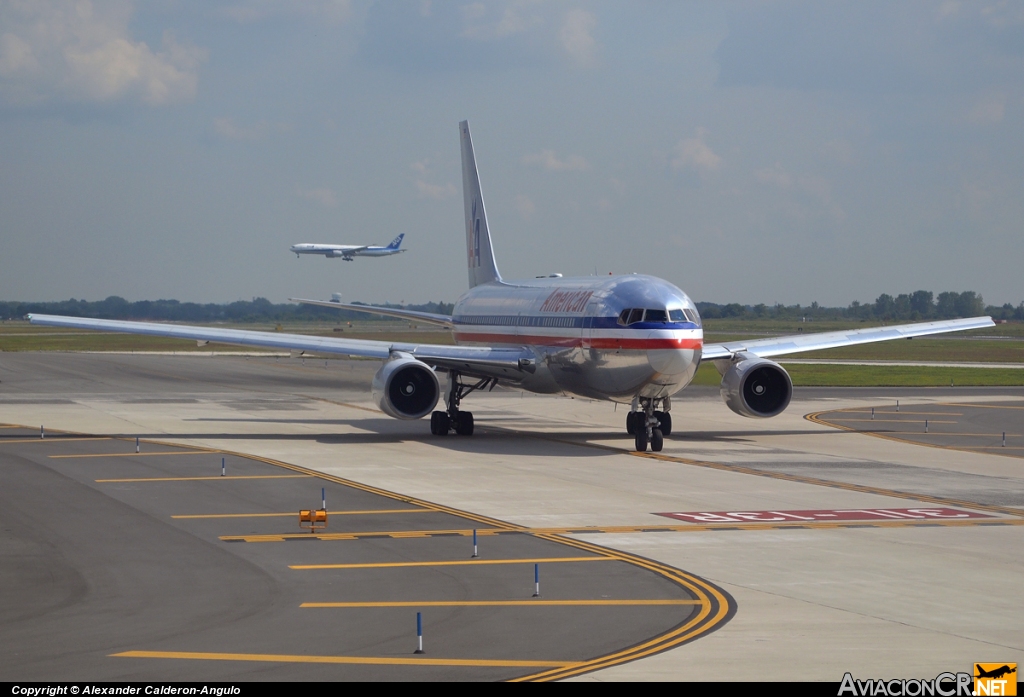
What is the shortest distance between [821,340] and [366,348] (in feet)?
54.7

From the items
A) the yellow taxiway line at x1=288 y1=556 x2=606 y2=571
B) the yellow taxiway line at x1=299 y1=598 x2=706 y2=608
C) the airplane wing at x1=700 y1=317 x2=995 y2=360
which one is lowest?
the yellow taxiway line at x1=299 y1=598 x2=706 y2=608

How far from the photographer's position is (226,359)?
9431cm

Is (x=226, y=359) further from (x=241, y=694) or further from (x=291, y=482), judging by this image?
(x=241, y=694)

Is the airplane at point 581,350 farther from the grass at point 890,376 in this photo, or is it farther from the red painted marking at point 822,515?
the grass at point 890,376

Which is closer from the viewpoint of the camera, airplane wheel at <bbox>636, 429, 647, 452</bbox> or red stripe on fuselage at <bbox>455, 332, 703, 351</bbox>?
red stripe on fuselage at <bbox>455, 332, 703, 351</bbox>

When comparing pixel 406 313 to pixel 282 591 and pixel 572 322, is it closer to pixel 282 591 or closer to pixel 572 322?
pixel 572 322

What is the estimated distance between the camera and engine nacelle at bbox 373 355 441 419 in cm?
Answer: 3838

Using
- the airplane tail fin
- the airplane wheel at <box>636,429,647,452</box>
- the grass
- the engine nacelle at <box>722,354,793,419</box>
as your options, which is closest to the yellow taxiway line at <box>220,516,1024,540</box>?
the airplane wheel at <box>636,429,647,452</box>

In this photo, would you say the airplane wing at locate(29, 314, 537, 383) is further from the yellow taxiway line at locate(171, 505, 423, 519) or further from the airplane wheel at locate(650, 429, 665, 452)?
the yellow taxiway line at locate(171, 505, 423, 519)

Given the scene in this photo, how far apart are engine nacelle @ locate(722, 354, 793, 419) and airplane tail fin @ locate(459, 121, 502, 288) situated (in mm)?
14772

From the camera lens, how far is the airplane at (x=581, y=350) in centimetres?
3609

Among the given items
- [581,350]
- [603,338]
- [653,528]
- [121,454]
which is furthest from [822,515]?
[121,454]

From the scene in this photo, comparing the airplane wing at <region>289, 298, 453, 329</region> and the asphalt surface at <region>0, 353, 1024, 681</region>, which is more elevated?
the airplane wing at <region>289, 298, 453, 329</region>

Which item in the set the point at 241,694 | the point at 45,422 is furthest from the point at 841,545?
the point at 45,422
